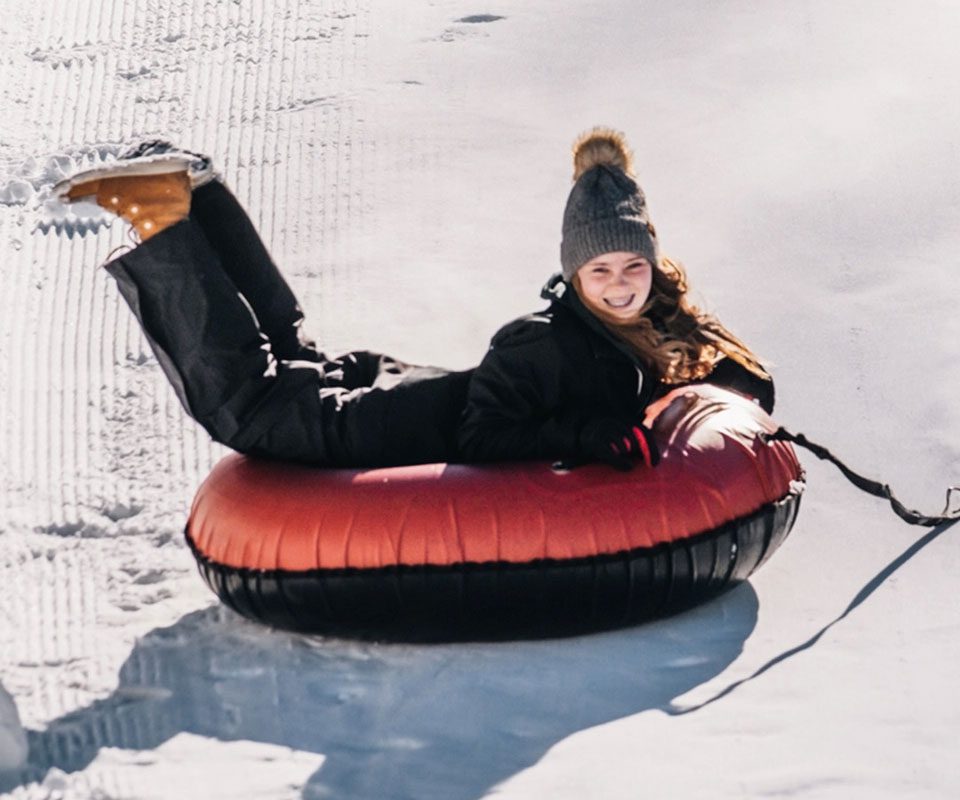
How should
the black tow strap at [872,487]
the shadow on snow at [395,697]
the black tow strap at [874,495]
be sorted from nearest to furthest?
the shadow on snow at [395,697], the black tow strap at [874,495], the black tow strap at [872,487]

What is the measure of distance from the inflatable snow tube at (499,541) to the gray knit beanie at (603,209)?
418 millimetres

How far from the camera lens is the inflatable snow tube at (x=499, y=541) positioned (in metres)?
3.48

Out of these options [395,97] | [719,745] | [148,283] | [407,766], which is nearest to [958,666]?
[719,745]

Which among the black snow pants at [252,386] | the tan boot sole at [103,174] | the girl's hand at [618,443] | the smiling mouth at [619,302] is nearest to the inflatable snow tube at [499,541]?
the girl's hand at [618,443]

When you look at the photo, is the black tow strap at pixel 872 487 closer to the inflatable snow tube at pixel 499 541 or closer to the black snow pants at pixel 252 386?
the inflatable snow tube at pixel 499 541

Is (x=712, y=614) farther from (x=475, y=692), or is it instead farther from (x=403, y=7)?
(x=403, y=7)

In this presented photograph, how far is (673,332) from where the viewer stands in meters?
3.89

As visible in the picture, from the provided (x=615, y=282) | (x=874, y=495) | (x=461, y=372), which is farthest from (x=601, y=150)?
(x=874, y=495)

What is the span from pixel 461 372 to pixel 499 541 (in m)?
0.55

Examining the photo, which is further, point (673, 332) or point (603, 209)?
point (673, 332)

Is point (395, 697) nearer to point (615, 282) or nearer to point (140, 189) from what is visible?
point (615, 282)

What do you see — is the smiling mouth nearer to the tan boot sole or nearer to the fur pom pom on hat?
the fur pom pom on hat

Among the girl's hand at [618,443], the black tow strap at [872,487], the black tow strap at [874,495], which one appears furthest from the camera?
the black tow strap at [872,487]

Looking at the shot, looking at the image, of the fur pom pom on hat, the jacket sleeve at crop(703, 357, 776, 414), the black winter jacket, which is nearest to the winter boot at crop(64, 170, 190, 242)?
the black winter jacket
